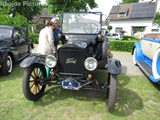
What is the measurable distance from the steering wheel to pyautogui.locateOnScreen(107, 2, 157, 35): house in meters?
24.2

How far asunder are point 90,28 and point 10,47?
2917 mm

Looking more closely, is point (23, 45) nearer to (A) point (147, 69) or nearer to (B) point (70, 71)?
(B) point (70, 71)

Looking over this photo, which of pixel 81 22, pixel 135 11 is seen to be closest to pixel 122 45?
pixel 81 22

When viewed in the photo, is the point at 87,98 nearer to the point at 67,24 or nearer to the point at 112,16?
the point at 67,24

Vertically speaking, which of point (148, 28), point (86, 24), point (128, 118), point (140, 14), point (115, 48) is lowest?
point (128, 118)

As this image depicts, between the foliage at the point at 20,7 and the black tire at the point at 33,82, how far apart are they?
20.8 meters

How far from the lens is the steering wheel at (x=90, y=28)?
4121mm

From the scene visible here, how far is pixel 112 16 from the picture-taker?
28844mm

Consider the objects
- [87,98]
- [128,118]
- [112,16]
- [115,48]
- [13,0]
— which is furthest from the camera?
[112,16]

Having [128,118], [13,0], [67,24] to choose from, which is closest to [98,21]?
[67,24]

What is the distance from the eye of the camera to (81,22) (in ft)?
14.1

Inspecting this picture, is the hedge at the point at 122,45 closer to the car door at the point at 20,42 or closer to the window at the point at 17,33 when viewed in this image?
the car door at the point at 20,42

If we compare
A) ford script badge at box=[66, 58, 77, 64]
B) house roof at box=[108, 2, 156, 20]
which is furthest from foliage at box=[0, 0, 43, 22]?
ford script badge at box=[66, 58, 77, 64]

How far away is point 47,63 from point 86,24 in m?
1.97
